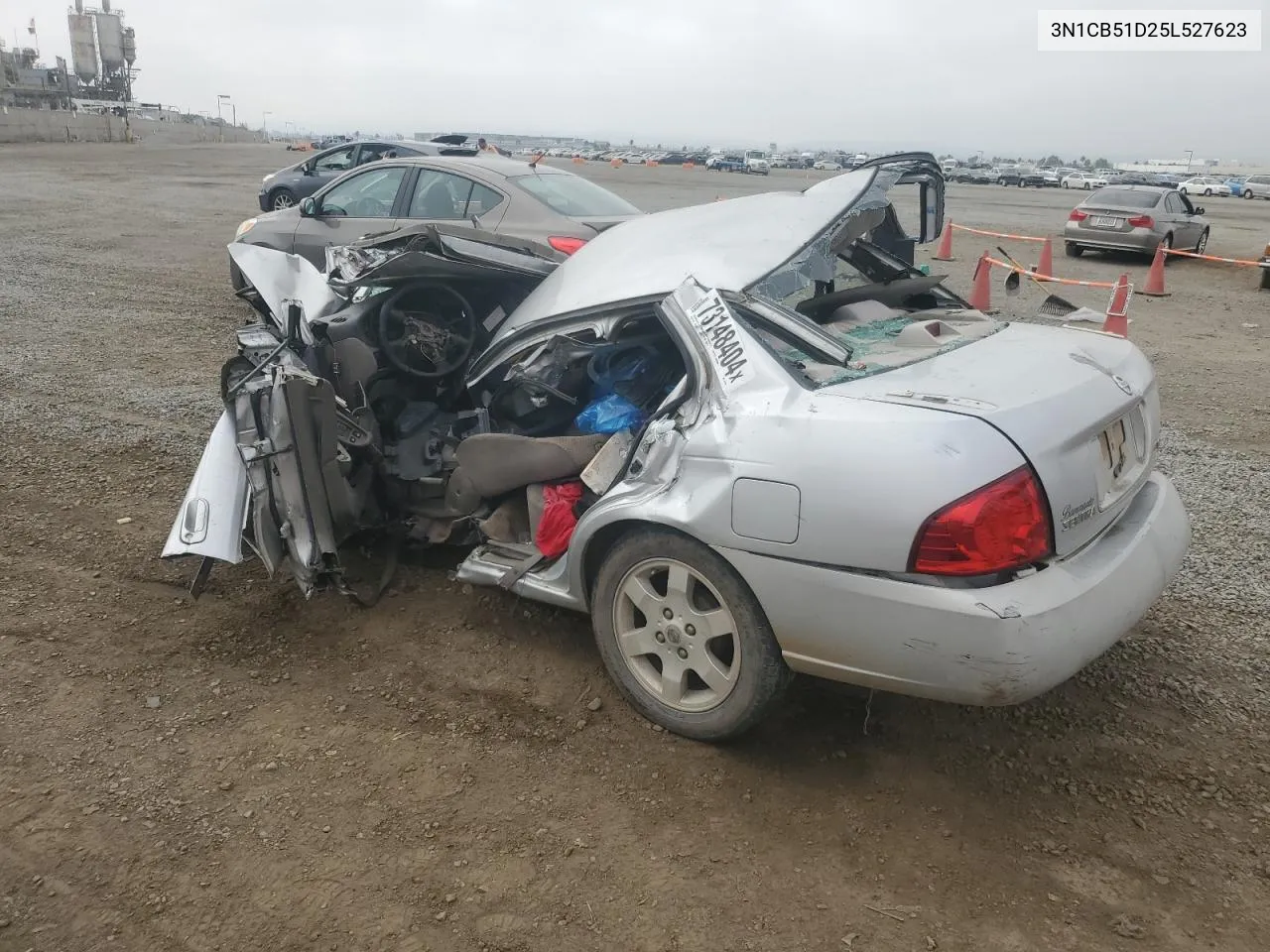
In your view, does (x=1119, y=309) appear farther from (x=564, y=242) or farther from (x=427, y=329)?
(x=427, y=329)

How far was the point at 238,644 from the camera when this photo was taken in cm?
348

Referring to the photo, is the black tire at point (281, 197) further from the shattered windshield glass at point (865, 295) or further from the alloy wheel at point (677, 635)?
the alloy wheel at point (677, 635)

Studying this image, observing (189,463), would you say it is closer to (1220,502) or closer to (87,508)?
(87,508)

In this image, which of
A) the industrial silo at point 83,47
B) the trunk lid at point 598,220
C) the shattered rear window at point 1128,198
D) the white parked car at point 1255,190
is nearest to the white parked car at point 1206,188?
the white parked car at point 1255,190

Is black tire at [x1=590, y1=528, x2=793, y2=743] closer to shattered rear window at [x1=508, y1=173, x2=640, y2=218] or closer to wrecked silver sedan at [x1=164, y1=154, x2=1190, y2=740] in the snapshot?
wrecked silver sedan at [x1=164, y1=154, x2=1190, y2=740]

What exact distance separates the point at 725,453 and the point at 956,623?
0.77 m

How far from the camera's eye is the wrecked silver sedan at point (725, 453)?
2340 mm

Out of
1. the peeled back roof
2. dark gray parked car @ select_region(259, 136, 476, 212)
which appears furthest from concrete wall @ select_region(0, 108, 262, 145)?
the peeled back roof

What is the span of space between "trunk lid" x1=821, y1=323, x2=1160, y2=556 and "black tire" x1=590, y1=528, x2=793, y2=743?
2.03 ft

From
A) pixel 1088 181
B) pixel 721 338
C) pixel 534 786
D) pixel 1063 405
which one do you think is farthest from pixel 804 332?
pixel 1088 181

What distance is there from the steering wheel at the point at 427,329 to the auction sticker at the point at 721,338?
1613mm

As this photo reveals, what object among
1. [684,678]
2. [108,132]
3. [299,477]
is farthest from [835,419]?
[108,132]

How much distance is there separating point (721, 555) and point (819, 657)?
15.4 inches

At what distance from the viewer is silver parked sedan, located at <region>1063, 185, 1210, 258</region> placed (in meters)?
15.4
